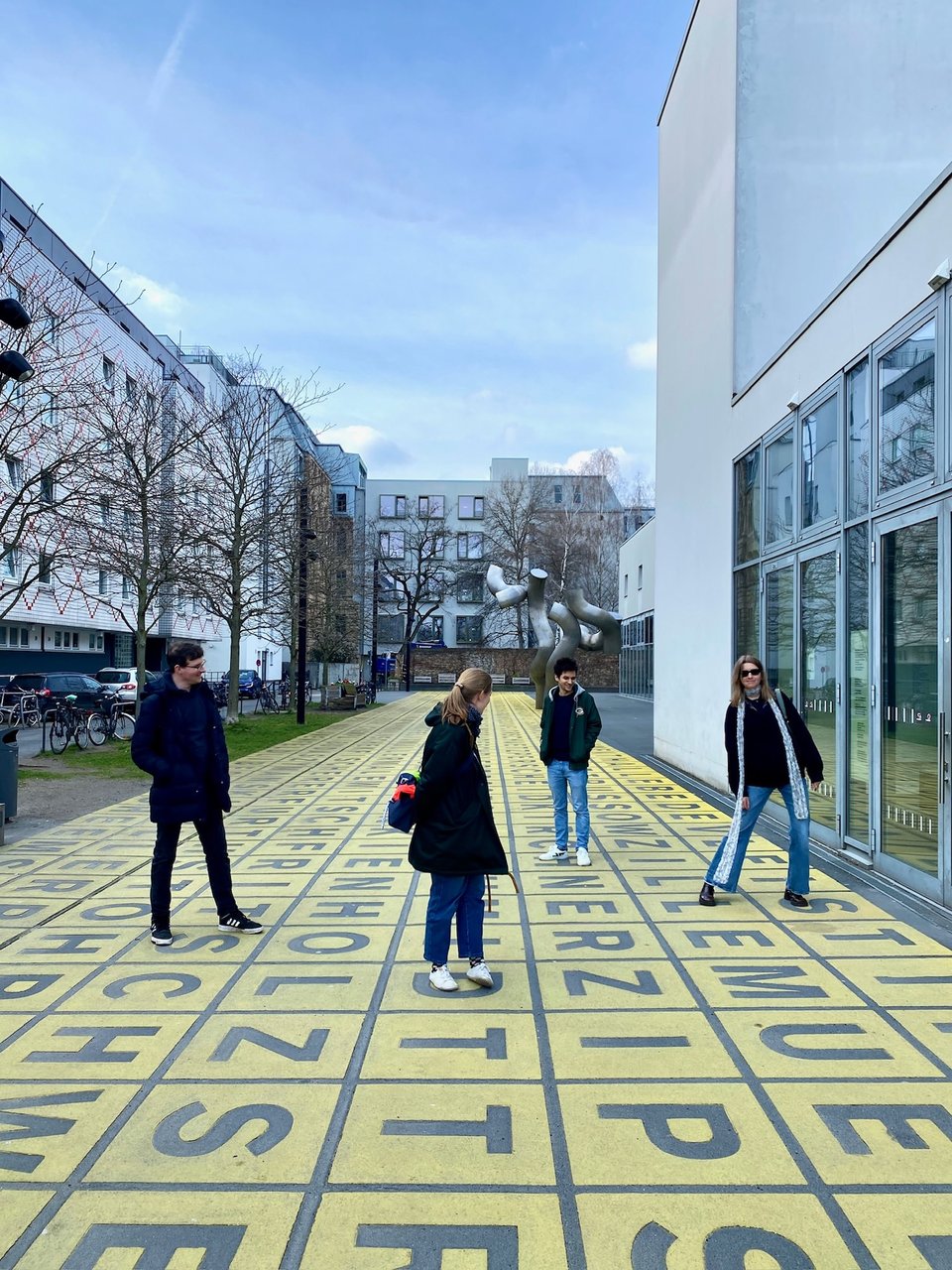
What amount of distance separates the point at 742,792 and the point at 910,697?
1.65m

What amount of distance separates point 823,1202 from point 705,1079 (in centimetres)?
91

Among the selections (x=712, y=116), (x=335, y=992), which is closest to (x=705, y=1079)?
(x=335, y=992)

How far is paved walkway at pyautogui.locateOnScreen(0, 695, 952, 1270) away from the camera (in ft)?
9.63

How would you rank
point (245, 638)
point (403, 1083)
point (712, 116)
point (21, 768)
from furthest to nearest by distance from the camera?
point (245, 638)
point (21, 768)
point (712, 116)
point (403, 1083)

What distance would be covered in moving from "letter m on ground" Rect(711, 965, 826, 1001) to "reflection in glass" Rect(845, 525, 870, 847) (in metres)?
3.16

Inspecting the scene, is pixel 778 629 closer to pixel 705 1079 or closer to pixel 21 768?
pixel 705 1079

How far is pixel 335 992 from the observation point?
505 cm

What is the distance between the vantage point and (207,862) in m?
5.98

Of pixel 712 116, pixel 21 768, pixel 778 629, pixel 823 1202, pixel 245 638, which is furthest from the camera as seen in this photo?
pixel 245 638

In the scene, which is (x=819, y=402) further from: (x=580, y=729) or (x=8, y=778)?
(x=8, y=778)

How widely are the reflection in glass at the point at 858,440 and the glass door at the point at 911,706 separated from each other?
591mm

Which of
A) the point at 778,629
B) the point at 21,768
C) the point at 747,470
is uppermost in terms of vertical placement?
the point at 747,470

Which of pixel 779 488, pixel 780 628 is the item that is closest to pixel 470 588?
pixel 779 488

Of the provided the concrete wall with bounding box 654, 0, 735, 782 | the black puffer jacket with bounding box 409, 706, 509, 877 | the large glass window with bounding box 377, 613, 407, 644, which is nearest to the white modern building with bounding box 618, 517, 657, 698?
the concrete wall with bounding box 654, 0, 735, 782
